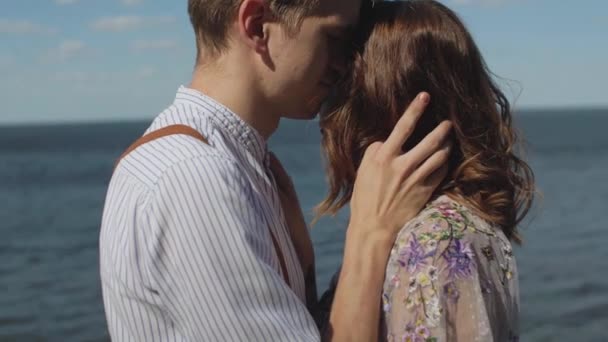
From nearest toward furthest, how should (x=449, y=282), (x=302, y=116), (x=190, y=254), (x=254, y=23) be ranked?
(x=190, y=254)
(x=449, y=282)
(x=254, y=23)
(x=302, y=116)

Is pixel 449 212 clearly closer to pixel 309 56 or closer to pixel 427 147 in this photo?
pixel 427 147

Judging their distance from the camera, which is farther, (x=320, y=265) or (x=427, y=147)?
(x=320, y=265)

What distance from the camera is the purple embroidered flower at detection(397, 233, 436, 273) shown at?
7.84ft

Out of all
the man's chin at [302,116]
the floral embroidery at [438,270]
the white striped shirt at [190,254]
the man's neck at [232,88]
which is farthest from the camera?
the man's chin at [302,116]

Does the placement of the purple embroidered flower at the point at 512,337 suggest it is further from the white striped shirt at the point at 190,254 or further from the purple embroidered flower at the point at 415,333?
the white striped shirt at the point at 190,254

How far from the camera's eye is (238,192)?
2.26 meters

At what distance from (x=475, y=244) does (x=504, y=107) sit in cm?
63

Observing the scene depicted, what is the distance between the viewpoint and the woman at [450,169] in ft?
7.77

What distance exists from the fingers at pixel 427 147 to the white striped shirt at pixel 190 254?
56 centimetres

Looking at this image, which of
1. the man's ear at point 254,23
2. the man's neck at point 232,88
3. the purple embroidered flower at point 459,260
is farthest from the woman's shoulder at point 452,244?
the man's ear at point 254,23

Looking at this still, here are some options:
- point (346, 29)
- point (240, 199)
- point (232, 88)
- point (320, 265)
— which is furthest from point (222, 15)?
point (320, 265)

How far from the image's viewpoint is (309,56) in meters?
2.55

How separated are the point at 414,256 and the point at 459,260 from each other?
129 millimetres

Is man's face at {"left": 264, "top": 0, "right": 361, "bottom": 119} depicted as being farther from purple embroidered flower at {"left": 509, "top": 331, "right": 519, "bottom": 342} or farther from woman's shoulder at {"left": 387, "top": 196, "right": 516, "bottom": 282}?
purple embroidered flower at {"left": 509, "top": 331, "right": 519, "bottom": 342}
